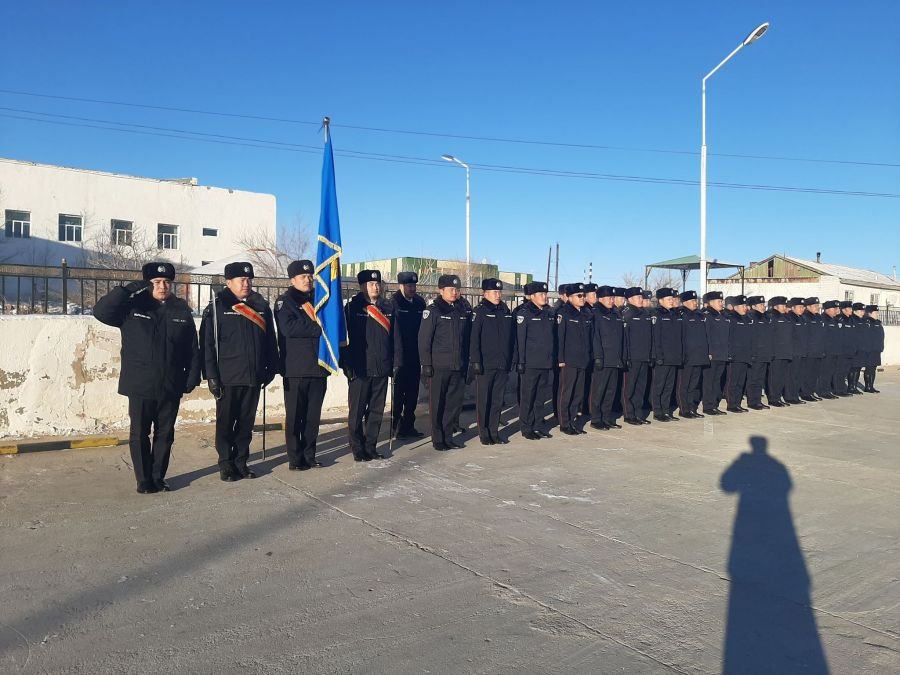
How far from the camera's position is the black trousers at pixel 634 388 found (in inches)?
388

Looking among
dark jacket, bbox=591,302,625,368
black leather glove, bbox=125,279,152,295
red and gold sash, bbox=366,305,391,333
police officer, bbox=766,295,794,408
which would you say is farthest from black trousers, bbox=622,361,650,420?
black leather glove, bbox=125,279,152,295

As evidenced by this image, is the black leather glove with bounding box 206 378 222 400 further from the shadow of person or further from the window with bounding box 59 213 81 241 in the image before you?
the window with bounding box 59 213 81 241

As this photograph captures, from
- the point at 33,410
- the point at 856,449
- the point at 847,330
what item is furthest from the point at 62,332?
the point at 847,330

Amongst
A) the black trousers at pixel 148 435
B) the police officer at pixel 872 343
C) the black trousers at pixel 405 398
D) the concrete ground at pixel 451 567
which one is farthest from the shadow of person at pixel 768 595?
the police officer at pixel 872 343

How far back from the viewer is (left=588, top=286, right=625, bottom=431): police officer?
9336mm

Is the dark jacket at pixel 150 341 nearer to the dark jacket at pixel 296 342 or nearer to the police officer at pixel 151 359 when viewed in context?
the police officer at pixel 151 359

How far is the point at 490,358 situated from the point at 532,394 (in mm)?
921

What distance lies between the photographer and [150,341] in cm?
566

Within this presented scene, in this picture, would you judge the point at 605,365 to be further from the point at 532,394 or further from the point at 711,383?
the point at 711,383

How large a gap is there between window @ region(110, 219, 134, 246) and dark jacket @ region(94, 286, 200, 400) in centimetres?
3459

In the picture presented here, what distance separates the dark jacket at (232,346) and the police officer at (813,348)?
34.5 feet

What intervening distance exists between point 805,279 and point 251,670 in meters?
38.6

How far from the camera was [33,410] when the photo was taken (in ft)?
24.5

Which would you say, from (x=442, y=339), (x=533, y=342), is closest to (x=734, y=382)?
(x=533, y=342)
